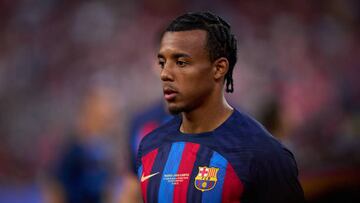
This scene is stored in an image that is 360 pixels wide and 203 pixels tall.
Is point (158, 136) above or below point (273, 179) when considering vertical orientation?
above

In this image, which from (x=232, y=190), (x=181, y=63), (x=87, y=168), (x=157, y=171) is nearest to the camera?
(x=232, y=190)

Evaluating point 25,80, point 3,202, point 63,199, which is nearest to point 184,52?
point 63,199

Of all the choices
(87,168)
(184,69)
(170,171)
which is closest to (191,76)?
(184,69)

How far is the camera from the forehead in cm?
275

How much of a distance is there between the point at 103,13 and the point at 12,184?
79.1 inches

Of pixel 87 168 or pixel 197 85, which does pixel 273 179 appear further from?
pixel 87 168

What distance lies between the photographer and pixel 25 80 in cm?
791

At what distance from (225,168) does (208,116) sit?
230mm

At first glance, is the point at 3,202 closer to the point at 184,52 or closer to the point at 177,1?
the point at 177,1

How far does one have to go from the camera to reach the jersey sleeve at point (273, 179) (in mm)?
2668

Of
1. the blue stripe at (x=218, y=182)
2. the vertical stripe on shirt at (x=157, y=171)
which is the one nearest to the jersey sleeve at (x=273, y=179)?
the blue stripe at (x=218, y=182)

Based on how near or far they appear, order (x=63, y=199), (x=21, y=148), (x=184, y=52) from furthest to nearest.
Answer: (x=21, y=148)
(x=63, y=199)
(x=184, y=52)

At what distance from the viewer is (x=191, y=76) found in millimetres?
2744

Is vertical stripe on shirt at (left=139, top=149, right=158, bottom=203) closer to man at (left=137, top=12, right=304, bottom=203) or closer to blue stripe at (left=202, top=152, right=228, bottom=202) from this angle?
man at (left=137, top=12, right=304, bottom=203)
